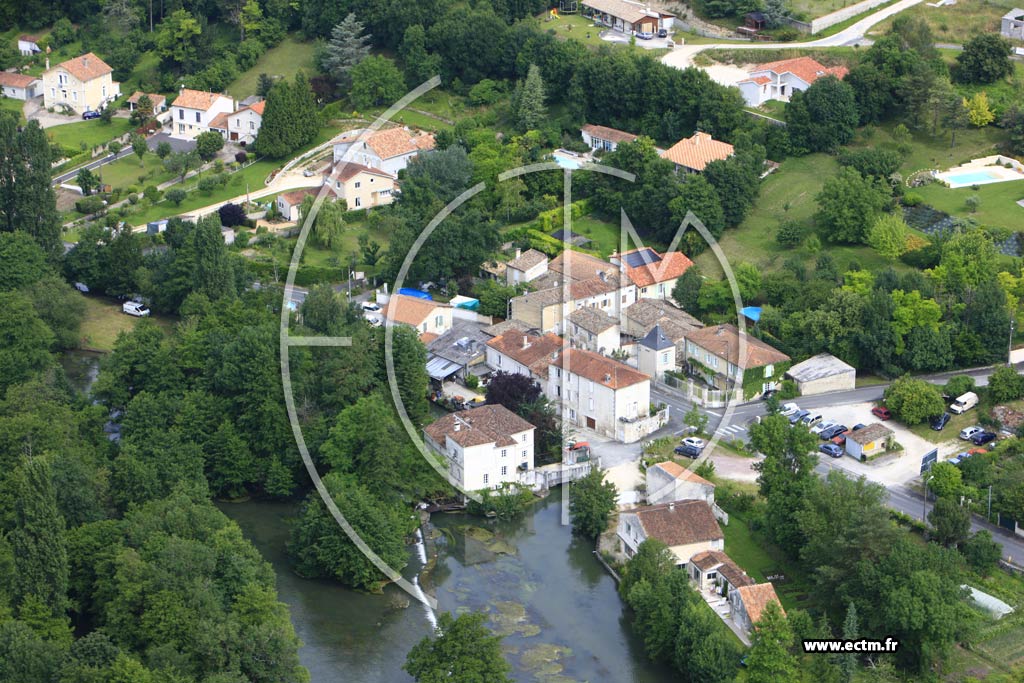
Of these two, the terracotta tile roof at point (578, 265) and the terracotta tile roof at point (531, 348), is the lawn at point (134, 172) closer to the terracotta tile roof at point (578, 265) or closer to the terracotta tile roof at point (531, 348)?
the terracotta tile roof at point (578, 265)

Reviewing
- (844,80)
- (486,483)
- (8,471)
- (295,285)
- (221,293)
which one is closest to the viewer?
(8,471)

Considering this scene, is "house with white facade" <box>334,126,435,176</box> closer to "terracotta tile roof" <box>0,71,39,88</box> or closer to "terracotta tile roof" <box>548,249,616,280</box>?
"terracotta tile roof" <box>548,249,616,280</box>

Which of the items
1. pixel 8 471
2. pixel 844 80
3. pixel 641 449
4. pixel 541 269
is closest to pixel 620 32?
pixel 844 80

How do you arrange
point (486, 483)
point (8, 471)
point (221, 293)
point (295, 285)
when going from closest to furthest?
point (8, 471) < point (486, 483) < point (221, 293) < point (295, 285)

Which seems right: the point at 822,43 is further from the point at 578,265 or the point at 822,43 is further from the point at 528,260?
the point at 528,260

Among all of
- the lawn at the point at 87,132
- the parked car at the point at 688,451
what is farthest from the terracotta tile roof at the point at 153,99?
the parked car at the point at 688,451

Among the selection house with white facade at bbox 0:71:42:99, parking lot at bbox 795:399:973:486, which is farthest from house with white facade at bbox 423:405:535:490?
house with white facade at bbox 0:71:42:99

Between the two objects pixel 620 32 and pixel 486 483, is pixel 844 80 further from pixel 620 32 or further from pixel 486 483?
pixel 486 483

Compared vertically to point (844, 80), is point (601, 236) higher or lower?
lower
